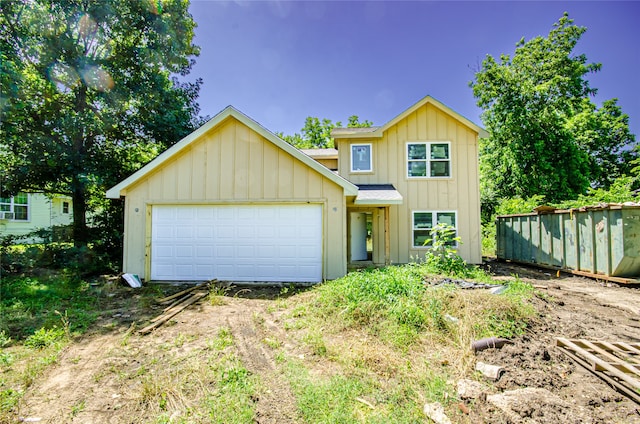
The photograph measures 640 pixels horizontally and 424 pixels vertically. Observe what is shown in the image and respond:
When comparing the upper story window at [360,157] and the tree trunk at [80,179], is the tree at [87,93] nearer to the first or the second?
the tree trunk at [80,179]

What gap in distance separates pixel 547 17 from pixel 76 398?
29.6 metres

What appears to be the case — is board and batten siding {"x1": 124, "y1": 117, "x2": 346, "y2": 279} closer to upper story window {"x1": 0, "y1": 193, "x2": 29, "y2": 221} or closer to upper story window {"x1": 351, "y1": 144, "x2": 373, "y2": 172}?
upper story window {"x1": 351, "y1": 144, "x2": 373, "y2": 172}

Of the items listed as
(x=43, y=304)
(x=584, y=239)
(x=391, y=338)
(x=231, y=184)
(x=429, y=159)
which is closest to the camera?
(x=391, y=338)

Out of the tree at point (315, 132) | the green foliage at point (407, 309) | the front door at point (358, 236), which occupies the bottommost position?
the green foliage at point (407, 309)

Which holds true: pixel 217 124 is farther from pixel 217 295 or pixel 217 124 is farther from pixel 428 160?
pixel 428 160

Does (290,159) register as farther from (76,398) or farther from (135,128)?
(135,128)

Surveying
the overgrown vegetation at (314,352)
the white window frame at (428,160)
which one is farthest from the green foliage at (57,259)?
the white window frame at (428,160)

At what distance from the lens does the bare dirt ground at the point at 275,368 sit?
2566 mm

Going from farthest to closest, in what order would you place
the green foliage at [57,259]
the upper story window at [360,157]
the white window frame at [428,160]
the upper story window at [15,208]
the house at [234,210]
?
A: the upper story window at [15,208] < the upper story window at [360,157] < the white window frame at [428,160] < the green foliage at [57,259] < the house at [234,210]

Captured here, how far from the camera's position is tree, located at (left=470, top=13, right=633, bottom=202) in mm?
18109

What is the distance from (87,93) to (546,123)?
2533 cm

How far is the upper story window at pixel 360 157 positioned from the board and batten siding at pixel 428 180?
220 millimetres

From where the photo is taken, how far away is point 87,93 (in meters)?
11.2

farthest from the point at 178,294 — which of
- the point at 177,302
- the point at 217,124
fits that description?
the point at 217,124
